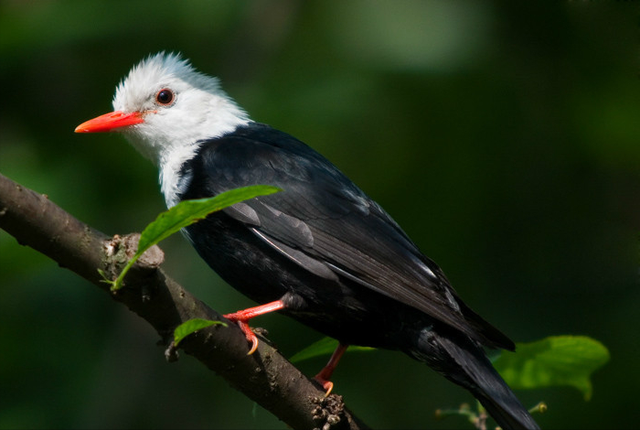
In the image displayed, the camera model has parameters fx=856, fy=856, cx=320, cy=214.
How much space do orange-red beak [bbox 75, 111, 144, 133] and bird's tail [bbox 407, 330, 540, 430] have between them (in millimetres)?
2045

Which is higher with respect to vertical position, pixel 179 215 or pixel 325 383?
pixel 179 215

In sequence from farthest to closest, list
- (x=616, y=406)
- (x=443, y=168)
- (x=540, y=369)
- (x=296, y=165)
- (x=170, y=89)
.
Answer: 1. (x=443, y=168)
2. (x=616, y=406)
3. (x=170, y=89)
4. (x=296, y=165)
5. (x=540, y=369)

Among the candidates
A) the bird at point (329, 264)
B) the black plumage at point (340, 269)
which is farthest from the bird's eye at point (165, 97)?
the black plumage at point (340, 269)

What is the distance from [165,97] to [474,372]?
94.6 inches

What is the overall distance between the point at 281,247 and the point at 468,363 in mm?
950

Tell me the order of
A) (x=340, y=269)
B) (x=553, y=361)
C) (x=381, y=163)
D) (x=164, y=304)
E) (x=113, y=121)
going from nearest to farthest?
(x=164, y=304) < (x=553, y=361) < (x=340, y=269) < (x=113, y=121) < (x=381, y=163)

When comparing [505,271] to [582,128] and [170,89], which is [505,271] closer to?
[582,128]

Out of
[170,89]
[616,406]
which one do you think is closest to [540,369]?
[616,406]

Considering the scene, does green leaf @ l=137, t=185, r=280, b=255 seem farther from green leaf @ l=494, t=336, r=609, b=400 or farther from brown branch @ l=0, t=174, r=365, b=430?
green leaf @ l=494, t=336, r=609, b=400

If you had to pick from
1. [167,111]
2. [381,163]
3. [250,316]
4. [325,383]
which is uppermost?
[381,163]

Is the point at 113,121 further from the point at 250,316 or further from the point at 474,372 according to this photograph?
the point at 474,372

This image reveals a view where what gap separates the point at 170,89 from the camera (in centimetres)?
489

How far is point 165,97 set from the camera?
487 centimetres

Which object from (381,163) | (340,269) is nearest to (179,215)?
(340,269)
